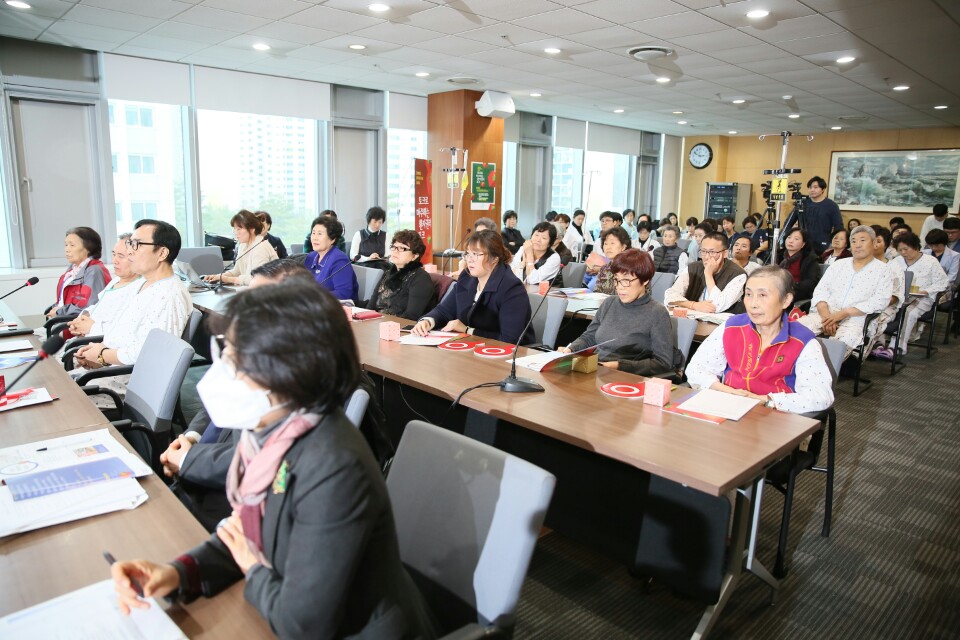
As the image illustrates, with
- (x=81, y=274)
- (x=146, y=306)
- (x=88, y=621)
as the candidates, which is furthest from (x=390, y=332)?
(x=81, y=274)

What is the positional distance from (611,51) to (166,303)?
4.86 metres

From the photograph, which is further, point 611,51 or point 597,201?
point 597,201

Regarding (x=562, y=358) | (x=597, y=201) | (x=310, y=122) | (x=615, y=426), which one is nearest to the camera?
(x=615, y=426)

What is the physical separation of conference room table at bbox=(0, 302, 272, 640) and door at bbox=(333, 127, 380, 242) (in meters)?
7.66

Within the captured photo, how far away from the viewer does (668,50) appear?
5.91 metres

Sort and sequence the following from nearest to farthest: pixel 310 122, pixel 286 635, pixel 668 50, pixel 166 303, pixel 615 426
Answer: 1. pixel 286 635
2. pixel 615 426
3. pixel 166 303
4. pixel 668 50
5. pixel 310 122

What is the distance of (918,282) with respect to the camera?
6.08 metres

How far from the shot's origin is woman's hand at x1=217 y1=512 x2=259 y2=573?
1.10 meters

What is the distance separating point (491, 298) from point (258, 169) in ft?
19.1

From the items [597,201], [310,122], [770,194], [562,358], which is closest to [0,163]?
[310,122]

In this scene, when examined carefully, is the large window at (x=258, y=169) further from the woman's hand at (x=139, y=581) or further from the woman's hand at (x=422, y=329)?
the woman's hand at (x=139, y=581)

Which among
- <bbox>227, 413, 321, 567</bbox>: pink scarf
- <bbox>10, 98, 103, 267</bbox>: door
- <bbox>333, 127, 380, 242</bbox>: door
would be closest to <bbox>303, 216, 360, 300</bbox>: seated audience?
<bbox>227, 413, 321, 567</bbox>: pink scarf

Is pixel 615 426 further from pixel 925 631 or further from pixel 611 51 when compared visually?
pixel 611 51

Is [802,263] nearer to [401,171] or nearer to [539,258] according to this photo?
[539,258]
